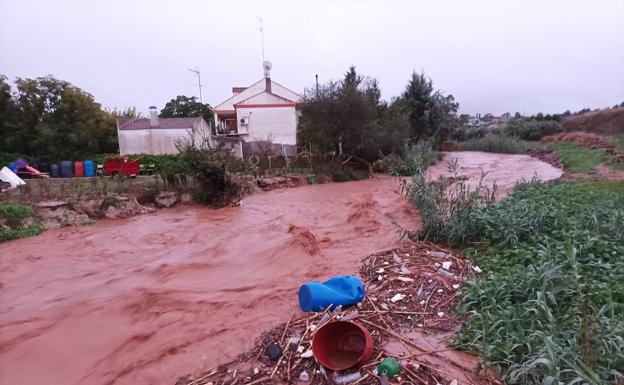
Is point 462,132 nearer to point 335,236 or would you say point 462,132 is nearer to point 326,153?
→ point 326,153

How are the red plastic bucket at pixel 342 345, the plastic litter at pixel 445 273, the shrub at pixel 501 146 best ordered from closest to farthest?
the red plastic bucket at pixel 342 345, the plastic litter at pixel 445 273, the shrub at pixel 501 146

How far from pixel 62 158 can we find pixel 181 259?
2080 centimetres

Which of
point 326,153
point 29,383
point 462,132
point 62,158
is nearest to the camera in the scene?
point 29,383

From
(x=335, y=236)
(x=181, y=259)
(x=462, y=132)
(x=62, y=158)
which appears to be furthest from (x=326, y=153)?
(x=462, y=132)

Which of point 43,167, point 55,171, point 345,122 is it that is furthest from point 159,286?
point 43,167

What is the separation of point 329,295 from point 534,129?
1513 inches

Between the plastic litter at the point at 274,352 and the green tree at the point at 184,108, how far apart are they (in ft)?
112

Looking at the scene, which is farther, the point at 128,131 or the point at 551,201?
the point at 128,131

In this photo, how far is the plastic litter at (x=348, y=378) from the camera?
2.44 meters

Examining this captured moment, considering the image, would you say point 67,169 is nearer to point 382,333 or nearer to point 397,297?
point 397,297

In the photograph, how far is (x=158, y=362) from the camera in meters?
3.02

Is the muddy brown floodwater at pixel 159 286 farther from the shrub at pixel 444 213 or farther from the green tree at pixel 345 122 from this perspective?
the green tree at pixel 345 122

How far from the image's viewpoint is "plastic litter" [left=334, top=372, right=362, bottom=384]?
96.2 inches

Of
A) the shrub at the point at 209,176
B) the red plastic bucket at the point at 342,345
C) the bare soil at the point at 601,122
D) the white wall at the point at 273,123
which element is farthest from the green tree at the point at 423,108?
the red plastic bucket at the point at 342,345
